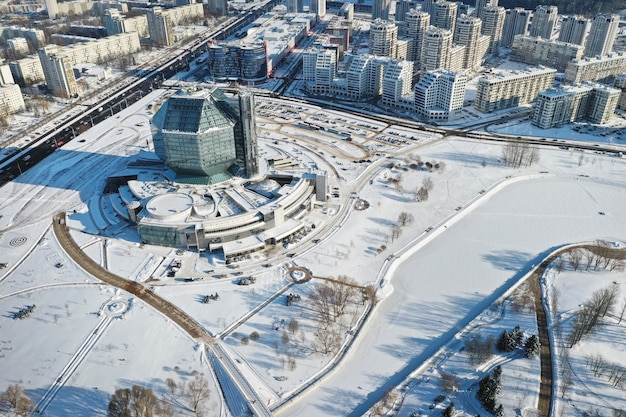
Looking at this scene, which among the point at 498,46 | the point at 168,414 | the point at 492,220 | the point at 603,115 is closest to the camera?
the point at 168,414

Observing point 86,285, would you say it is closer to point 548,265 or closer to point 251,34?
point 548,265

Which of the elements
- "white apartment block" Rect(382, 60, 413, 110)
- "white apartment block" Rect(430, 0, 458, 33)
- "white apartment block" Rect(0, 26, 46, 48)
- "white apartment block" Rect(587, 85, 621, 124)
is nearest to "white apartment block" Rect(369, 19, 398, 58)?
"white apartment block" Rect(382, 60, 413, 110)

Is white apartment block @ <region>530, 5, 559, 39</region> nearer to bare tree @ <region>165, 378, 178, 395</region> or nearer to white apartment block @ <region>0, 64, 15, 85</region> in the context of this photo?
white apartment block @ <region>0, 64, 15, 85</region>

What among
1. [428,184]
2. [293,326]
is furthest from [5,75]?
[293,326]

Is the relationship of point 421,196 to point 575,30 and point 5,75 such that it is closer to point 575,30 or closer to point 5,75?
point 5,75

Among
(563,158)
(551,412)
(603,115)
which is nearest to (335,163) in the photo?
(563,158)

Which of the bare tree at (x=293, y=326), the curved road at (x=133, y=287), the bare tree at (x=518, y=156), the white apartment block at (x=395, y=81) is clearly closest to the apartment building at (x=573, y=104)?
the bare tree at (x=518, y=156)
